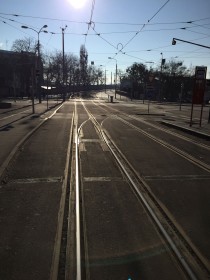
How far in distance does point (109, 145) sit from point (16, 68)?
85089 mm

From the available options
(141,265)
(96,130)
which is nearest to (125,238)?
(141,265)

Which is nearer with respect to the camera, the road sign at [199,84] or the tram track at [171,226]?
the tram track at [171,226]

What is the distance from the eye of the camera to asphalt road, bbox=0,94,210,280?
210 inches

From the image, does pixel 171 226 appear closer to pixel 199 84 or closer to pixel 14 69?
pixel 199 84

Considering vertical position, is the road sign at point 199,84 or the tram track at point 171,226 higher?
the road sign at point 199,84

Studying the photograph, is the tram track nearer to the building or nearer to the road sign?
the road sign

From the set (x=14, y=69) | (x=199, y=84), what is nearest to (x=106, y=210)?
(x=199, y=84)

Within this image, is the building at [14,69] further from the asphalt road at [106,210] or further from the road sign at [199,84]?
the asphalt road at [106,210]

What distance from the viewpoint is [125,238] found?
20.3ft

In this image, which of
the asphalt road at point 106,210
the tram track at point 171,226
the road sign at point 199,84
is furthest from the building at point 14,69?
the tram track at point 171,226

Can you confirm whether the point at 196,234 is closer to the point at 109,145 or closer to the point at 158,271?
the point at 158,271

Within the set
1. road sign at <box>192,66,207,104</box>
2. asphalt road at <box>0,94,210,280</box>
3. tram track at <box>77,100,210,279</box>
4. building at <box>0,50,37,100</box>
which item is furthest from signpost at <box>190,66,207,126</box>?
building at <box>0,50,37,100</box>

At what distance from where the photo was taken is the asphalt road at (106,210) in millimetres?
5332

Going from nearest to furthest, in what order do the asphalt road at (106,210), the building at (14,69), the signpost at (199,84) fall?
the asphalt road at (106,210) → the signpost at (199,84) → the building at (14,69)
